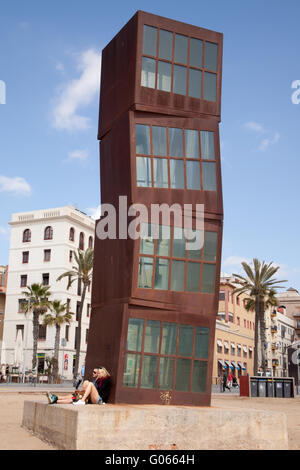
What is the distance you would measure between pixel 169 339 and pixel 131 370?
124 cm

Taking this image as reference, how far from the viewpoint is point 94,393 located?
1323 centimetres

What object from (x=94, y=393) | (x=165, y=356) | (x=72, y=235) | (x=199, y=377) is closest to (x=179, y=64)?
(x=165, y=356)

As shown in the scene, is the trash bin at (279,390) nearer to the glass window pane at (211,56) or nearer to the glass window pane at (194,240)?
the glass window pane at (194,240)

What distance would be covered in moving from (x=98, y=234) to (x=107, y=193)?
1216 mm

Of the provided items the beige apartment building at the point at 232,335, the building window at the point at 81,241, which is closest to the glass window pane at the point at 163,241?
the beige apartment building at the point at 232,335

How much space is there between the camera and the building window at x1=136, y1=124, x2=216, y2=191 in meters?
15.1

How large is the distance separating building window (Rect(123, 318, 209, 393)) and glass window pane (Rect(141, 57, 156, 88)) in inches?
246

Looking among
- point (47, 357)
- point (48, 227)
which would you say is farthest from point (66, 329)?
point (48, 227)

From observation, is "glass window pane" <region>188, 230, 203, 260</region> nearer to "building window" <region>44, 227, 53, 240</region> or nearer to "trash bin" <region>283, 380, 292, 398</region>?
"trash bin" <region>283, 380, 292, 398</region>

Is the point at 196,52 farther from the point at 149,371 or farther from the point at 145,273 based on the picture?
the point at 149,371

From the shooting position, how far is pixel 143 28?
1548 cm

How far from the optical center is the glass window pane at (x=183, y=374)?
1459cm
